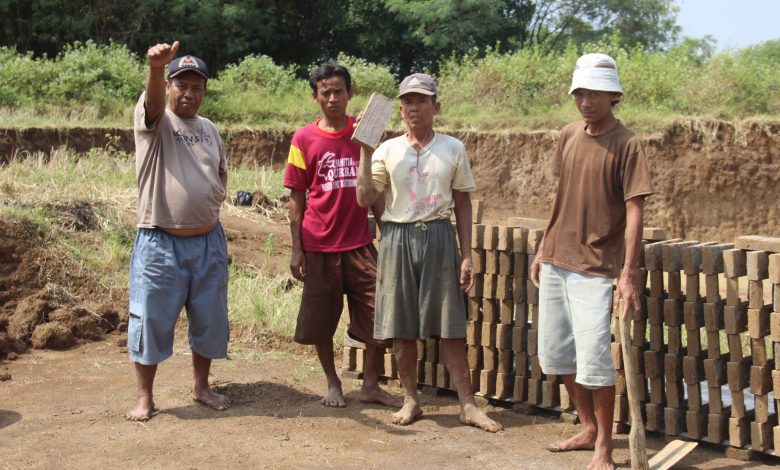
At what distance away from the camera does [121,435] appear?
5012 millimetres

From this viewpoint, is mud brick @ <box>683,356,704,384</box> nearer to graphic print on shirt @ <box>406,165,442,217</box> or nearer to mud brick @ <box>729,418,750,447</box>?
mud brick @ <box>729,418,750,447</box>

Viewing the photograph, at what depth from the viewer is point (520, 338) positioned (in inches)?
219

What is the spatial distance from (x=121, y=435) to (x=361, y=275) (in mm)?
1586

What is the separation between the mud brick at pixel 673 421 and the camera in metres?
4.93

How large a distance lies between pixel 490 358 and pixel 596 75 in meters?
1.99

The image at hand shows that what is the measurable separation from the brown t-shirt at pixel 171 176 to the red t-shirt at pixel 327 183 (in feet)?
1.65

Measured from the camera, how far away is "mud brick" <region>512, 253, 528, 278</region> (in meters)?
5.50

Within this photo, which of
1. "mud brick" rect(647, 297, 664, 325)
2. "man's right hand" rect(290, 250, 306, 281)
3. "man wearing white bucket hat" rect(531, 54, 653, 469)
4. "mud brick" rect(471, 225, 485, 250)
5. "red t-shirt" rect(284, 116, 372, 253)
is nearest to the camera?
"man wearing white bucket hat" rect(531, 54, 653, 469)

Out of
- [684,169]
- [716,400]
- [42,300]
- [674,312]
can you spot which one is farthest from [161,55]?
[684,169]

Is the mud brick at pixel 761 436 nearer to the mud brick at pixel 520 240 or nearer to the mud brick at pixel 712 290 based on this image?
the mud brick at pixel 712 290

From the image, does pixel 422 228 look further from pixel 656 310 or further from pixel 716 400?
pixel 716 400

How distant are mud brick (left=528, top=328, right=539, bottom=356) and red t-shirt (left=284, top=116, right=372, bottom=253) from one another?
3.71ft

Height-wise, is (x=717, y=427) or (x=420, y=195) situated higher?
(x=420, y=195)

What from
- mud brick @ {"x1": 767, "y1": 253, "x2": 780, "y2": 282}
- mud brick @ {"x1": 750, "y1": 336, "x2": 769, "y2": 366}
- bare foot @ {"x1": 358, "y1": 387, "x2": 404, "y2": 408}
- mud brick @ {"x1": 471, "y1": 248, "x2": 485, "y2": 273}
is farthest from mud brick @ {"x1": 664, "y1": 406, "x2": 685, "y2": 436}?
bare foot @ {"x1": 358, "y1": 387, "x2": 404, "y2": 408}
